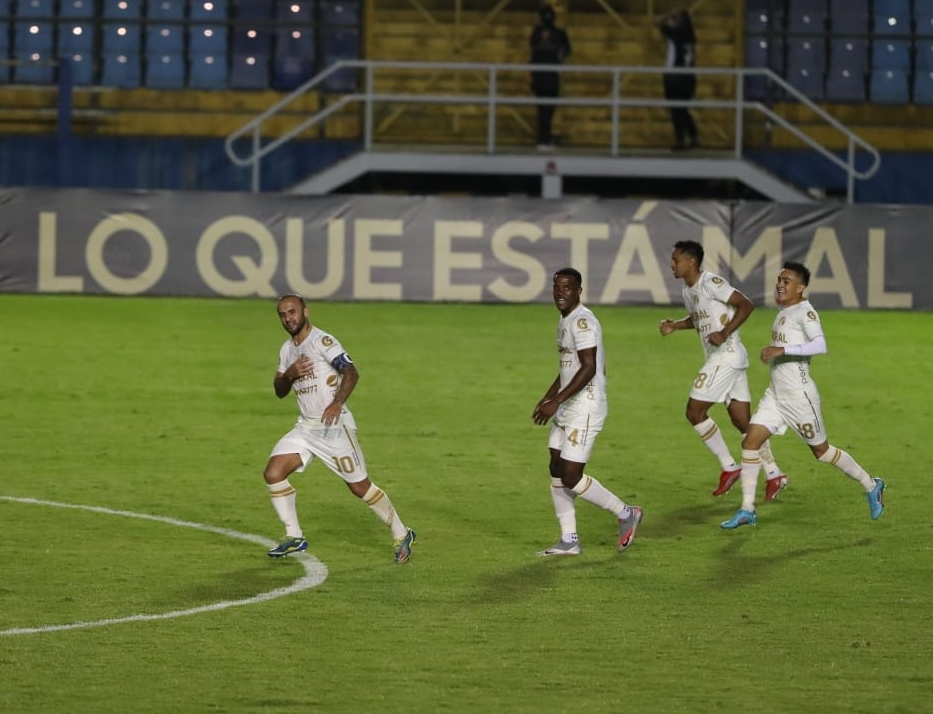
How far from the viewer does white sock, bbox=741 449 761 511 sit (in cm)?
1415

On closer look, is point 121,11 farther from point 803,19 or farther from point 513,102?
point 803,19

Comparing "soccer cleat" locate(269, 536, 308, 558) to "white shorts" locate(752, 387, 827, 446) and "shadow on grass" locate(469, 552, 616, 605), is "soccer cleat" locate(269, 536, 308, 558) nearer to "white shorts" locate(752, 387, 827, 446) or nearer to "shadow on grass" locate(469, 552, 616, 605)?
"shadow on grass" locate(469, 552, 616, 605)

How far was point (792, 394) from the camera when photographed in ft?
46.2

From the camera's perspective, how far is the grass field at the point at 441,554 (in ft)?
31.2

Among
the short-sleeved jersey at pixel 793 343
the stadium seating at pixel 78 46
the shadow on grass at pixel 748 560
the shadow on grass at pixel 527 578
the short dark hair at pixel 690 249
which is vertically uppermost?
the stadium seating at pixel 78 46

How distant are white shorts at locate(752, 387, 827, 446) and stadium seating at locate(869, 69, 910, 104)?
76.8 ft

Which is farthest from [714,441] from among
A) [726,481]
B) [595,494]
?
[595,494]

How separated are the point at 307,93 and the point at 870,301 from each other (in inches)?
494

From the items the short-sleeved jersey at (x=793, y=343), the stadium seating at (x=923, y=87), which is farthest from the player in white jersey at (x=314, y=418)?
the stadium seating at (x=923, y=87)

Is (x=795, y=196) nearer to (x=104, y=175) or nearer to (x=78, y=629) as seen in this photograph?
(x=104, y=175)

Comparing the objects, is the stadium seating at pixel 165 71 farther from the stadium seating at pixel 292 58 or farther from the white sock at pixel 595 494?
the white sock at pixel 595 494

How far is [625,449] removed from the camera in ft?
59.9

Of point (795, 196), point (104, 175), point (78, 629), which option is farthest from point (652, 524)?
point (104, 175)

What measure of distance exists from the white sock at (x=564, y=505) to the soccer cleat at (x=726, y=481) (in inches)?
111
